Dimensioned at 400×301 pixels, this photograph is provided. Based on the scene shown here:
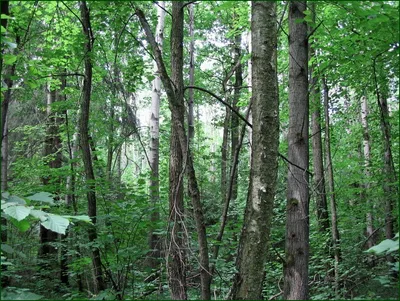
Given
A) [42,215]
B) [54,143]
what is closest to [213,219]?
[54,143]

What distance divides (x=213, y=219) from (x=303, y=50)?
9486mm

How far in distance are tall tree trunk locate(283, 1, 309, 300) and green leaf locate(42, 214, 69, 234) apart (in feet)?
9.13

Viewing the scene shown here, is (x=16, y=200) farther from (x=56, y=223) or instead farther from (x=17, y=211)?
(x=56, y=223)

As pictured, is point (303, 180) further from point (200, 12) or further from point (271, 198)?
point (200, 12)

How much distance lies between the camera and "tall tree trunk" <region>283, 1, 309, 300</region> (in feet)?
14.5

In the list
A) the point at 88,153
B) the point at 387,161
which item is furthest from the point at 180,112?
the point at 387,161

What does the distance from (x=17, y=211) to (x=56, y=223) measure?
22 centimetres

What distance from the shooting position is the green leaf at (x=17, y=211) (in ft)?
6.50

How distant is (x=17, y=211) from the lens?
79.4 inches

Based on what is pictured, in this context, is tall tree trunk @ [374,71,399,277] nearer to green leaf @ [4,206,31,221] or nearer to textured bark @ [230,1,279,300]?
textured bark @ [230,1,279,300]

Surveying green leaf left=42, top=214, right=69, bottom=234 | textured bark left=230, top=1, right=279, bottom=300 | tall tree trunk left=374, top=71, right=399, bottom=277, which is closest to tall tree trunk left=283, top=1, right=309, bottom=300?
tall tree trunk left=374, top=71, right=399, bottom=277

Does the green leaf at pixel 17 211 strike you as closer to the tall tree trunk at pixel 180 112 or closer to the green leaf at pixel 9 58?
the green leaf at pixel 9 58

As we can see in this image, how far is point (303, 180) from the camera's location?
457 centimetres

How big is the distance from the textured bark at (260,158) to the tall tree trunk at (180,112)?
939 millimetres
